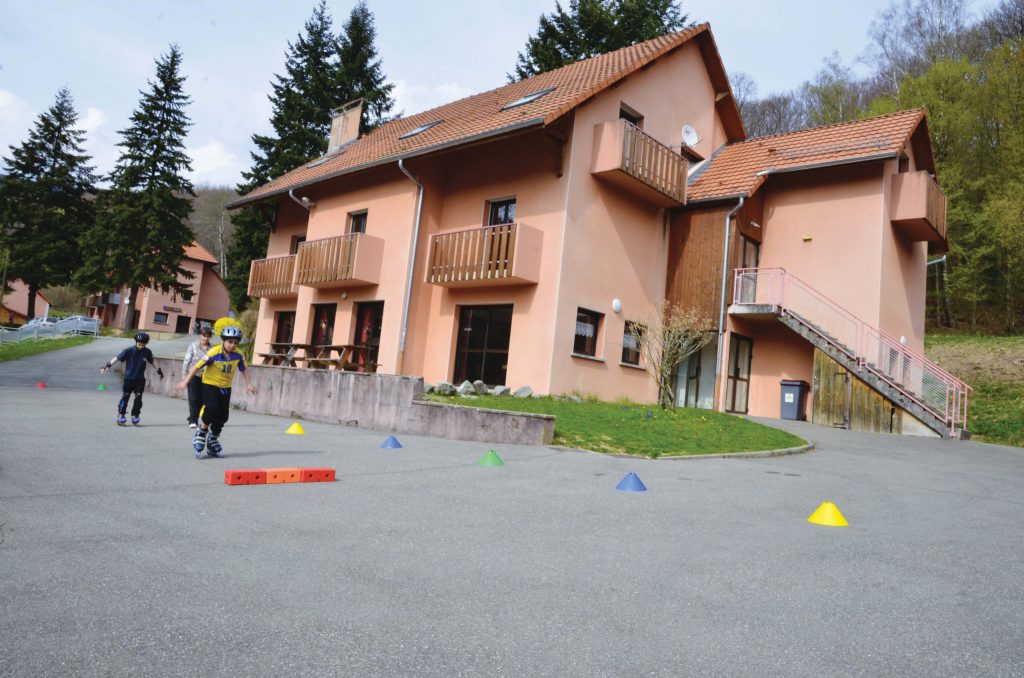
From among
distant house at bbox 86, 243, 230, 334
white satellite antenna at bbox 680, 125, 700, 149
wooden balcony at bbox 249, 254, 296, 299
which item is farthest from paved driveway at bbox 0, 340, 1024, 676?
distant house at bbox 86, 243, 230, 334

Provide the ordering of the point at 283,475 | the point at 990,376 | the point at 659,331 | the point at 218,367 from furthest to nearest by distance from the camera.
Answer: the point at 990,376 < the point at 659,331 < the point at 218,367 < the point at 283,475

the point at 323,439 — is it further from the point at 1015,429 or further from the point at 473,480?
the point at 1015,429

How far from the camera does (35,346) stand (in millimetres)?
32094

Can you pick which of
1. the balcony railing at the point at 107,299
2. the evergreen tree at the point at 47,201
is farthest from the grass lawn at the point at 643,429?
the balcony railing at the point at 107,299

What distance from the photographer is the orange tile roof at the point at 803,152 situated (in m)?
18.9

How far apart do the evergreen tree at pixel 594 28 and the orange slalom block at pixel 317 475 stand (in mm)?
31455

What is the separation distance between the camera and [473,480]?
734cm

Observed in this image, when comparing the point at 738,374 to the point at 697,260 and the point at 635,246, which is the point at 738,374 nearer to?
the point at 697,260

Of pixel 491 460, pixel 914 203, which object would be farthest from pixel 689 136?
pixel 491 460

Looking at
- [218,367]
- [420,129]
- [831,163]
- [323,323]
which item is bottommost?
[218,367]

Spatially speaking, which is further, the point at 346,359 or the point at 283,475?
the point at 346,359

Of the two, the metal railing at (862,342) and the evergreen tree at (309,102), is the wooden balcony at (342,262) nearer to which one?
the metal railing at (862,342)

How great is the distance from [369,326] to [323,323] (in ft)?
9.09

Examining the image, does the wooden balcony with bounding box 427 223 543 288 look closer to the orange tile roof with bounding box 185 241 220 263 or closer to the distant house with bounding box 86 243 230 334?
the distant house with bounding box 86 243 230 334
